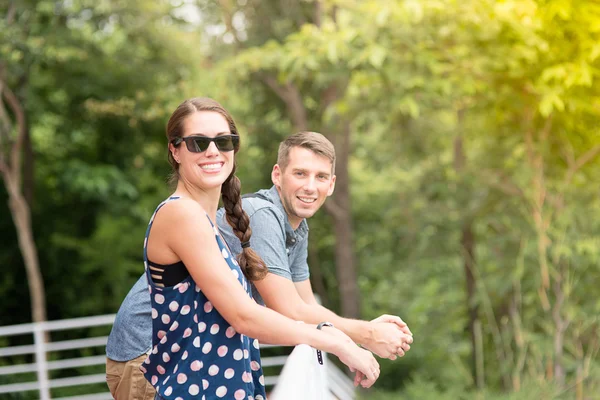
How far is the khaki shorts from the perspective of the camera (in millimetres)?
1988

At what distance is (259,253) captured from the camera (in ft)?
6.08

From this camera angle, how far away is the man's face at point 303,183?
2010mm

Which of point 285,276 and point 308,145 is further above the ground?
point 308,145

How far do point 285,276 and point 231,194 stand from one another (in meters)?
0.24

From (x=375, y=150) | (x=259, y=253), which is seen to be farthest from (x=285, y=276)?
(x=375, y=150)

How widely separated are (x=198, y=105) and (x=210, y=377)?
1.88ft

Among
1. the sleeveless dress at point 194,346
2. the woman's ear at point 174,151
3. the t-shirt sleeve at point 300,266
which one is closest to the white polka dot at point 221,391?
the sleeveless dress at point 194,346

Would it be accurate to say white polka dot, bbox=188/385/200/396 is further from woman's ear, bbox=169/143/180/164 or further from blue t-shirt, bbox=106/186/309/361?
woman's ear, bbox=169/143/180/164

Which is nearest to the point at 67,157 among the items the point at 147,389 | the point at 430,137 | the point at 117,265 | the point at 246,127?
the point at 117,265

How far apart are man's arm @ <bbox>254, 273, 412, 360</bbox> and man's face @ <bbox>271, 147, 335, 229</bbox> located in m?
0.22

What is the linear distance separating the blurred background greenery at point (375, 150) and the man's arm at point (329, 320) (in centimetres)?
335

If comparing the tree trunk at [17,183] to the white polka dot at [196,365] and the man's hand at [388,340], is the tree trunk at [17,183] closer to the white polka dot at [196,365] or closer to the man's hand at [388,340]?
the man's hand at [388,340]

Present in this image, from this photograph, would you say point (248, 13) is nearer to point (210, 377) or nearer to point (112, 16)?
point (112, 16)

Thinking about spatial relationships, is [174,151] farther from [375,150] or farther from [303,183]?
[375,150]
